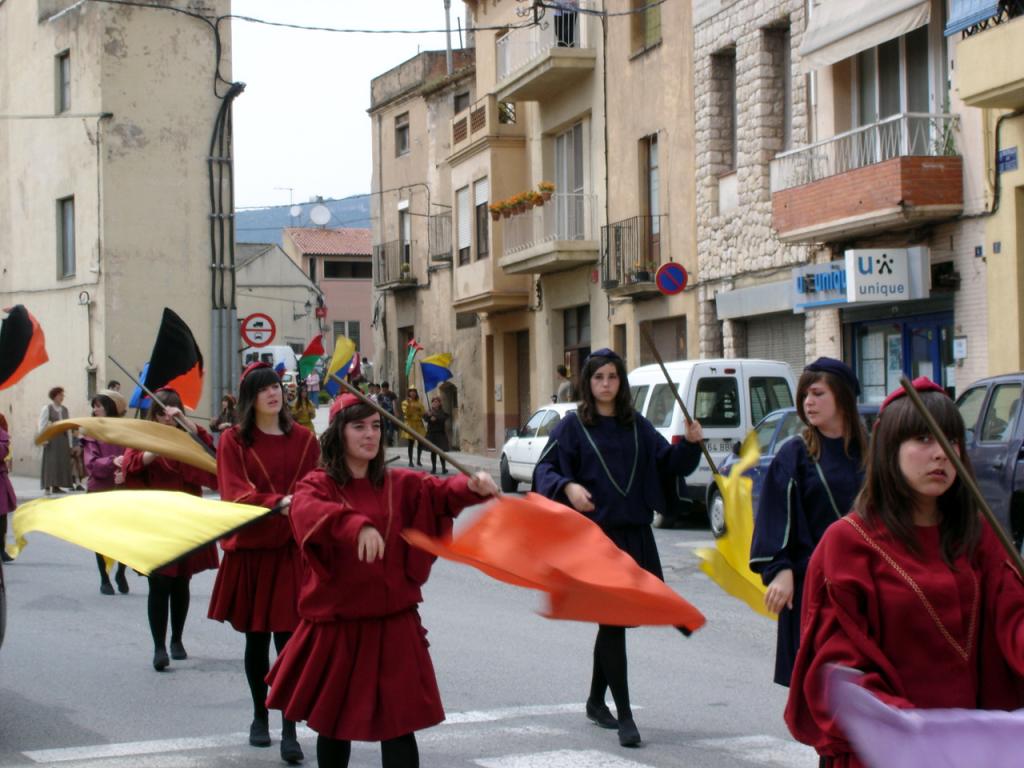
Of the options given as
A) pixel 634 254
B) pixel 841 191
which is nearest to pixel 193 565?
pixel 841 191

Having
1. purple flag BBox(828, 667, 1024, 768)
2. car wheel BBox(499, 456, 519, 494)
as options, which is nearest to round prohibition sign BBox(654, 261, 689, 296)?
car wheel BBox(499, 456, 519, 494)

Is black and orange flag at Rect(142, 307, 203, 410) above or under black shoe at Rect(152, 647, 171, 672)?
above

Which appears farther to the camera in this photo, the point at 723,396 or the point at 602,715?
the point at 723,396

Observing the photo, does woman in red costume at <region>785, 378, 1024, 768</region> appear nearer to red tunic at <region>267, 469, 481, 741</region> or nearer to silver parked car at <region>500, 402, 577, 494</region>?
red tunic at <region>267, 469, 481, 741</region>

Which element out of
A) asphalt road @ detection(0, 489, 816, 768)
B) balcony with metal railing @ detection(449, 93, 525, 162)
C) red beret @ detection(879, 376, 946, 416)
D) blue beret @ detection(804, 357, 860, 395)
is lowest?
asphalt road @ detection(0, 489, 816, 768)

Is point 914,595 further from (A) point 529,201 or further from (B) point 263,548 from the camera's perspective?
(A) point 529,201

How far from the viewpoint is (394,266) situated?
42.6 meters

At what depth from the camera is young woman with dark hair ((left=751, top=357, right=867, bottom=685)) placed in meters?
5.47

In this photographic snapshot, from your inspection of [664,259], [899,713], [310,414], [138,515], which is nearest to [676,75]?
[664,259]

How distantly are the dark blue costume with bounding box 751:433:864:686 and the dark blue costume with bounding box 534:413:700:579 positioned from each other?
1475 millimetres

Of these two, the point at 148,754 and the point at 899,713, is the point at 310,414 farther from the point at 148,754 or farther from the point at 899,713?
the point at 899,713

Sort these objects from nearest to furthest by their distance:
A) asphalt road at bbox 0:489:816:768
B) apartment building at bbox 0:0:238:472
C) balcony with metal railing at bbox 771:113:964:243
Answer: asphalt road at bbox 0:489:816:768, balcony with metal railing at bbox 771:113:964:243, apartment building at bbox 0:0:238:472

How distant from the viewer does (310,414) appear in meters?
20.7

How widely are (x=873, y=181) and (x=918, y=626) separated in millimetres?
16057
